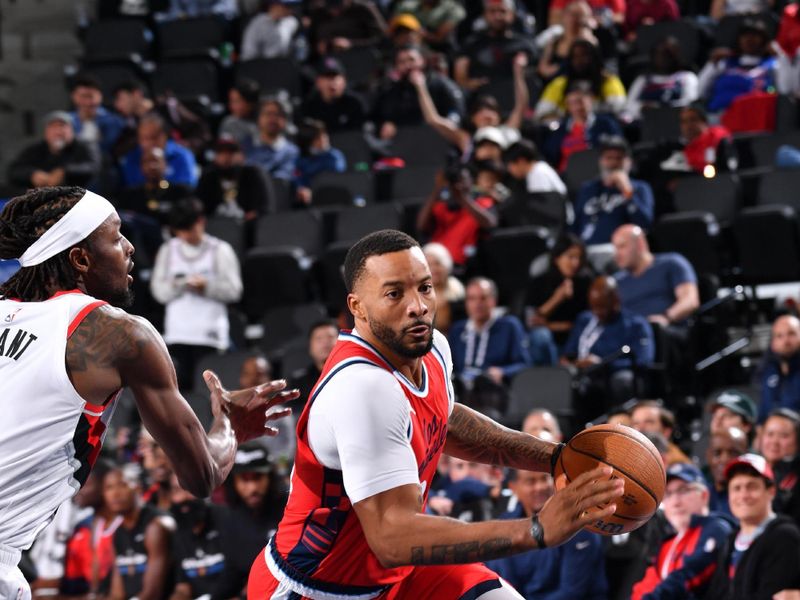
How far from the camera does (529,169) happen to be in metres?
12.0

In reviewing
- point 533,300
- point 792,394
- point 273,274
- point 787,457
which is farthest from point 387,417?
point 273,274

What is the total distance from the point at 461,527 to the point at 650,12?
1223 cm

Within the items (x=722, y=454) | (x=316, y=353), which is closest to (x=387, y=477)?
(x=722, y=454)

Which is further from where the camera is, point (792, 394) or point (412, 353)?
point (792, 394)

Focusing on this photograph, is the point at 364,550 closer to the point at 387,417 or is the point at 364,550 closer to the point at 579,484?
the point at 387,417

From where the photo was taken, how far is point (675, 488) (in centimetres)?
772

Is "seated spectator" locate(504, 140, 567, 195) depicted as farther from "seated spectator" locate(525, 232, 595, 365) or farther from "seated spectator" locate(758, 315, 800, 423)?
"seated spectator" locate(758, 315, 800, 423)

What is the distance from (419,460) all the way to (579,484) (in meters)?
0.63

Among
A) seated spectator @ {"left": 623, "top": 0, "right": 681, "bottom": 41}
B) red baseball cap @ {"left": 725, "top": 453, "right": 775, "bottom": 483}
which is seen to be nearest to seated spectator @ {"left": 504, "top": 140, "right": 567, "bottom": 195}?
seated spectator @ {"left": 623, "top": 0, "right": 681, "bottom": 41}

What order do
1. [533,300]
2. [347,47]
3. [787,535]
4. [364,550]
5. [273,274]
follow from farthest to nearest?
1. [347,47]
2. [273,274]
3. [533,300]
4. [787,535]
5. [364,550]

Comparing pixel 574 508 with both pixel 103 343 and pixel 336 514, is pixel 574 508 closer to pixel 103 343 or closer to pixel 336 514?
pixel 336 514

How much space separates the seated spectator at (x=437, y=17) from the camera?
15680 mm

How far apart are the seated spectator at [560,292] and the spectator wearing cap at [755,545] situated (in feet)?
10.9

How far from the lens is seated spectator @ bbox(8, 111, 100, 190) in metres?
13.1
